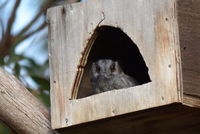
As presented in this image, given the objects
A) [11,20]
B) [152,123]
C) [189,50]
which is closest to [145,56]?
[189,50]

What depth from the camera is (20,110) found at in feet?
14.4

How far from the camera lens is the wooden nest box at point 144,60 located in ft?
13.1

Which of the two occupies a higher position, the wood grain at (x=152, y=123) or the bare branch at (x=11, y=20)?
the bare branch at (x=11, y=20)

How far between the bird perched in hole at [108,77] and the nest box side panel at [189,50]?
0.56 metres

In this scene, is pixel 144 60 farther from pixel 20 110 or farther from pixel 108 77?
pixel 20 110

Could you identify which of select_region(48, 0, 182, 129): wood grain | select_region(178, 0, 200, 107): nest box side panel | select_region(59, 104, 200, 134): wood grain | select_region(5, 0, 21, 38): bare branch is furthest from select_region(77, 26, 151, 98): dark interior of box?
select_region(5, 0, 21, 38): bare branch

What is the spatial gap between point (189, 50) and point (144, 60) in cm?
25

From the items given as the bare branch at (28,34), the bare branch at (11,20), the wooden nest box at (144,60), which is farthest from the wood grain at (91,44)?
the bare branch at (28,34)

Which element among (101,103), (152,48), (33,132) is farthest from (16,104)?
(152,48)

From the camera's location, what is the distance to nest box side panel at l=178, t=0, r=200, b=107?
398 centimetres

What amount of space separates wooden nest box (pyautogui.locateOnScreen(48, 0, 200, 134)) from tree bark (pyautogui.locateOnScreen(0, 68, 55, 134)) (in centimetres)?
7

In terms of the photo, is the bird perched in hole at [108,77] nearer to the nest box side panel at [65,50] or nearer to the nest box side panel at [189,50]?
the nest box side panel at [65,50]

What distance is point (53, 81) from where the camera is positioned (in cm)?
450

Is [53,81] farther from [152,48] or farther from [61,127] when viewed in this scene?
[152,48]
